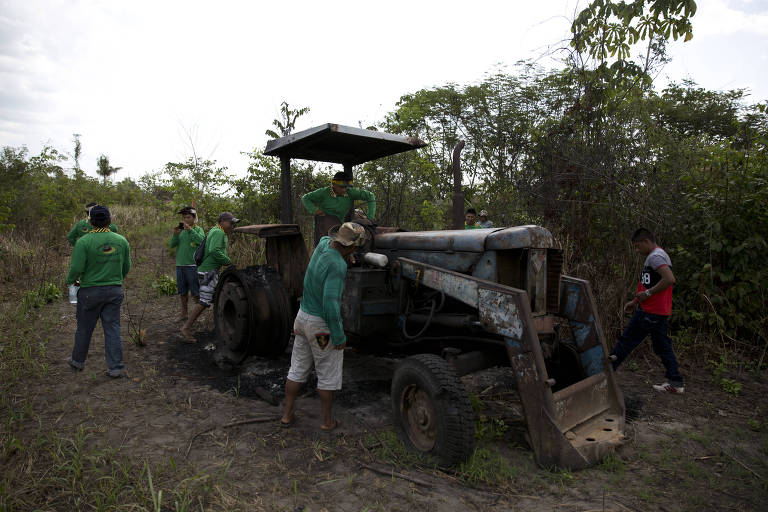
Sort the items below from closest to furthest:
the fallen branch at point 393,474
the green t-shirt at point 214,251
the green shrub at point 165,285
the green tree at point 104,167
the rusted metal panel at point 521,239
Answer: the fallen branch at point 393,474 < the rusted metal panel at point 521,239 < the green t-shirt at point 214,251 < the green shrub at point 165,285 < the green tree at point 104,167

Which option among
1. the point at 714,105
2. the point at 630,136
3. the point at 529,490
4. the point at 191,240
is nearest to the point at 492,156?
the point at 630,136

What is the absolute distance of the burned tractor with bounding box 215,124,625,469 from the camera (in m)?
2.81

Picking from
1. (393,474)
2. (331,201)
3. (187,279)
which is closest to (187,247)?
(187,279)

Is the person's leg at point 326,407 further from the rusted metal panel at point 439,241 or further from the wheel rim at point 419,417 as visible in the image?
the rusted metal panel at point 439,241

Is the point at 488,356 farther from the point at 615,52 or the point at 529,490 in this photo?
the point at 615,52

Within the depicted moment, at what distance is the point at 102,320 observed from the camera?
174 inches

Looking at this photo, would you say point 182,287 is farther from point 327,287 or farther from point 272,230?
point 327,287

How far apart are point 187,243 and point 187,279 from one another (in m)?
0.50

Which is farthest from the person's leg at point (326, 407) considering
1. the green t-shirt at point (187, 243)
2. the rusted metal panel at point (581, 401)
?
the green t-shirt at point (187, 243)

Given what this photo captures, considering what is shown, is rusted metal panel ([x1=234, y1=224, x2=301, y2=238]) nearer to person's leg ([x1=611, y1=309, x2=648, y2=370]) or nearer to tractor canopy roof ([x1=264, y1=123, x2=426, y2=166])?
tractor canopy roof ([x1=264, y1=123, x2=426, y2=166])

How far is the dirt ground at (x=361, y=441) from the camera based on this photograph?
8.29 feet

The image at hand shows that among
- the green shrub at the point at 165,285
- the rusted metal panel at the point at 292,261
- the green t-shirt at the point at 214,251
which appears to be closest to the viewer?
the rusted metal panel at the point at 292,261

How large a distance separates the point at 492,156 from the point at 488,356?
255 inches

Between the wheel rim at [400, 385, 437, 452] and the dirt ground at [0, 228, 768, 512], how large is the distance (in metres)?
0.15
